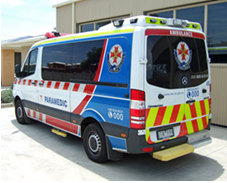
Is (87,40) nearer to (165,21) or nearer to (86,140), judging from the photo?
(165,21)

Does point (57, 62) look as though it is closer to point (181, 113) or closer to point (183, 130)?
point (181, 113)

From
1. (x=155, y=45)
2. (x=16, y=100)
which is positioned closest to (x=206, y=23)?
(x=155, y=45)

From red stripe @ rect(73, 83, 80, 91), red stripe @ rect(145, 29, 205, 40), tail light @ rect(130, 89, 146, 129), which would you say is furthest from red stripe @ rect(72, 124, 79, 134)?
red stripe @ rect(145, 29, 205, 40)

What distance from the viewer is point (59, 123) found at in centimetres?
548

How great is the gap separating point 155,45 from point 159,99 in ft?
2.70

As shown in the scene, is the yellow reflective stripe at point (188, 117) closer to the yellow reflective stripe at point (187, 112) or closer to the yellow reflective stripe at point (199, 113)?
the yellow reflective stripe at point (187, 112)

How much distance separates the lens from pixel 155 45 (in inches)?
150

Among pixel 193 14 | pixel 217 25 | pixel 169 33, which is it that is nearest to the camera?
pixel 169 33

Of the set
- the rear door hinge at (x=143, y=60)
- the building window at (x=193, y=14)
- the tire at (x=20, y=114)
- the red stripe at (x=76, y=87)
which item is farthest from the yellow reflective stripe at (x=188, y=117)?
the tire at (x=20, y=114)

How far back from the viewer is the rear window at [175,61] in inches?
149

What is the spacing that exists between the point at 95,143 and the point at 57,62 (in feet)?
6.80

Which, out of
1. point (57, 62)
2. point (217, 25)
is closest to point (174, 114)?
point (57, 62)

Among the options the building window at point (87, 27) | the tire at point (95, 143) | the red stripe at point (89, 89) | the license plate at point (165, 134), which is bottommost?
the tire at point (95, 143)

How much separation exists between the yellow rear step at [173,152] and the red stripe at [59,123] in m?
2.09
